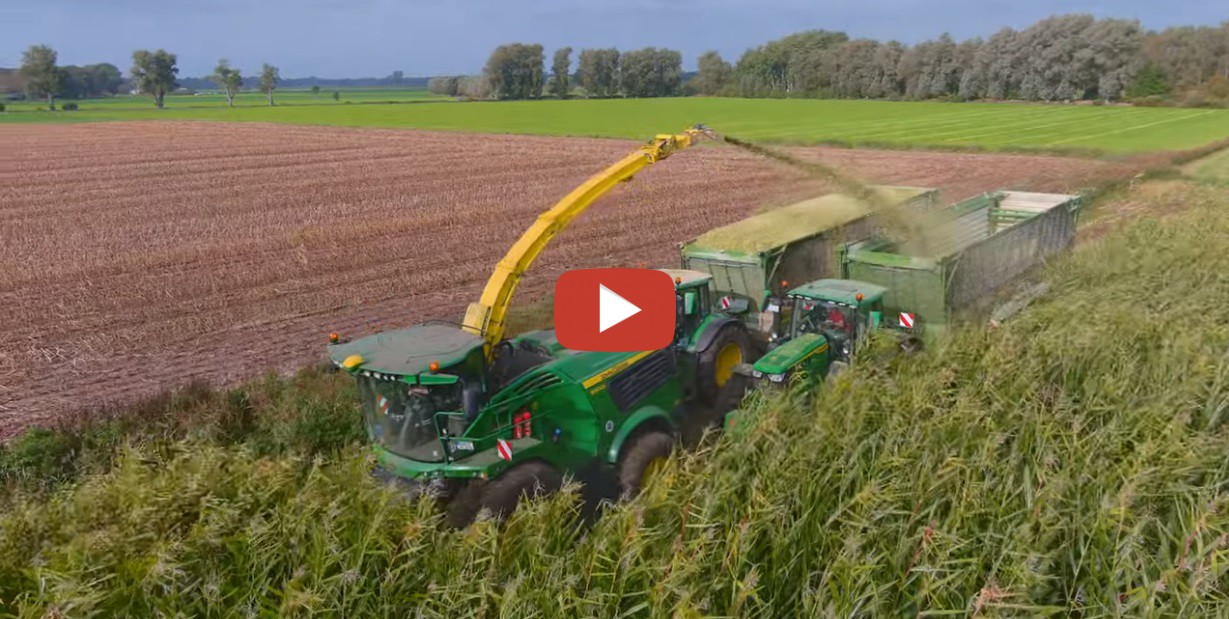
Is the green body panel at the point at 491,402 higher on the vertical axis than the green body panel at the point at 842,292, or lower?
lower

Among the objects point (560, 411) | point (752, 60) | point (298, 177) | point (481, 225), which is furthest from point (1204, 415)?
point (752, 60)

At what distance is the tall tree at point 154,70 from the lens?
367 feet

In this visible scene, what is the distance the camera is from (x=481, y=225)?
2158 centimetres

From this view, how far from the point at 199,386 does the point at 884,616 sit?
8.97 metres

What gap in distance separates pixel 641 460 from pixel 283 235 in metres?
16.0

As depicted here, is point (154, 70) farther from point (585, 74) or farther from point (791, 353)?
point (791, 353)

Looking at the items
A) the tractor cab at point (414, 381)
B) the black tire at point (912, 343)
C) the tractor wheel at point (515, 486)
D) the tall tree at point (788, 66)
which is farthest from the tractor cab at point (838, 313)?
the tall tree at point (788, 66)

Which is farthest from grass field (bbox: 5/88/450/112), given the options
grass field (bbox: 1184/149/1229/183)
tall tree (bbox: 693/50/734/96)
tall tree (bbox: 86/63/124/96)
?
grass field (bbox: 1184/149/1229/183)

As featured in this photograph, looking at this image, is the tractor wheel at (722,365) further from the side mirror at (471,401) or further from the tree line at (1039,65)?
the tree line at (1039,65)

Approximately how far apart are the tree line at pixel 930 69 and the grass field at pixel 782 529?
209 ft

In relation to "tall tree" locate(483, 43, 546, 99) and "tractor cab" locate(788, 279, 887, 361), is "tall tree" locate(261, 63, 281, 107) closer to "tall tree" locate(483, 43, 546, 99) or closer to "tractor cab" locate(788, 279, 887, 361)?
"tall tree" locate(483, 43, 546, 99)

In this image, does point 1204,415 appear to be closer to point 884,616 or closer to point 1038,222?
point 884,616

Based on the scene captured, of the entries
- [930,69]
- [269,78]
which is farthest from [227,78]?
[930,69]

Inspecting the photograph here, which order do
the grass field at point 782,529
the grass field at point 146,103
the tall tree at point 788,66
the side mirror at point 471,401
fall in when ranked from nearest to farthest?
the grass field at point 782,529 < the side mirror at point 471,401 < the tall tree at point 788,66 < the grass field at point 146,103
